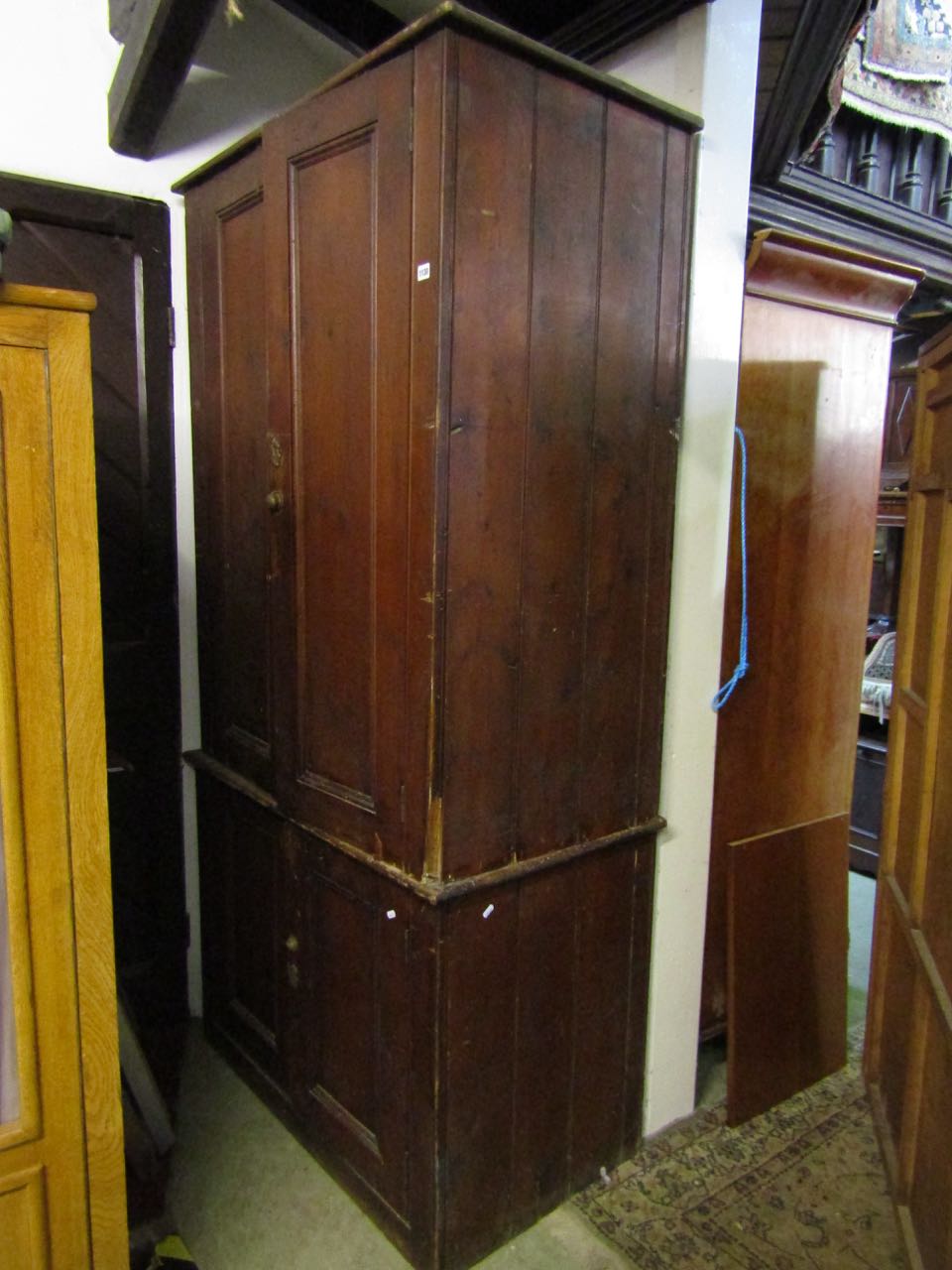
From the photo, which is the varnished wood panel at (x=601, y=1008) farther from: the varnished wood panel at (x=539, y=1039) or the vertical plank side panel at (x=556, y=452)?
the vertical plank side panel at (x=556, y=452)

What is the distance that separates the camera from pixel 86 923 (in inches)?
48.1

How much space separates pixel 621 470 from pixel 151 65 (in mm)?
1295

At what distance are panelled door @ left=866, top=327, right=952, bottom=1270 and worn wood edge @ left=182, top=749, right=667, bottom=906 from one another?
21.4 inches

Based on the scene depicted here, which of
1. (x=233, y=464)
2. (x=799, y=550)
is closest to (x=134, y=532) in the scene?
(x=233, y=464)

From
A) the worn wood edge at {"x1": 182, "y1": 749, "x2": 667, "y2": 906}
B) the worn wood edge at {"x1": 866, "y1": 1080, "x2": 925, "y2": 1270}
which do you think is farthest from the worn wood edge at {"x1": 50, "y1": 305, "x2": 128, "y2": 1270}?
the worn wood edge at {"x1": 866, "y1": 1080, "x2": 925, "y2": 1270}

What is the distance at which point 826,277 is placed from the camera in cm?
203

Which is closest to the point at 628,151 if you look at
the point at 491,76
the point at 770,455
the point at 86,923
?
the point at 491,76

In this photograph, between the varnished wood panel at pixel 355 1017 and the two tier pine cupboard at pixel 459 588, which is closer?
the two tier pine cupboard at pixel 459 588

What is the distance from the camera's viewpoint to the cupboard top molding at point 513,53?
1309 mm

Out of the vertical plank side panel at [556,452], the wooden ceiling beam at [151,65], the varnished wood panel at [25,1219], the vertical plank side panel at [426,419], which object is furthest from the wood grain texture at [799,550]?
the varnished wood panel at [25,1219]

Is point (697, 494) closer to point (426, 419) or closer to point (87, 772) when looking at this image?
point (426, 419)

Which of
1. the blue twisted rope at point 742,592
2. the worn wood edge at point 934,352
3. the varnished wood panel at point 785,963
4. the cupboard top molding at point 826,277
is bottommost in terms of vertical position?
the varnished wood panel at point 785,963

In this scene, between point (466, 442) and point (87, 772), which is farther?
point (466, 442)

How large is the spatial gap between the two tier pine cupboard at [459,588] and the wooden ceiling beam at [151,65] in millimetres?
165
